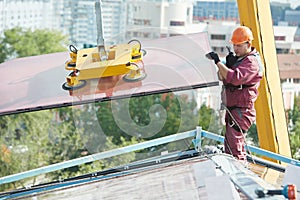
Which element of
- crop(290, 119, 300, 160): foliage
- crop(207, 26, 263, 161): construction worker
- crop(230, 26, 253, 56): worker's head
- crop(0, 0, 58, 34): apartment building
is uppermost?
crop(0, 0, 58, 34): apartment building

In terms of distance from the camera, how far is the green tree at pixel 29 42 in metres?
12.7

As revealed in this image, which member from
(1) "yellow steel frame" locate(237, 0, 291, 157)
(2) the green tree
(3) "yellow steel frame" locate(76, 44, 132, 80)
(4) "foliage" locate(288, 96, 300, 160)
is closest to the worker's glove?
(3) "yellow steel frame" locate(76, 44, 132, 80)

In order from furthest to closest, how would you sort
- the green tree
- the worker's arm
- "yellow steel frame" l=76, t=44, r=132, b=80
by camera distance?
the green tree
"yellow steel frame" l=76, t=44, r=132, b=80
the worker's arm

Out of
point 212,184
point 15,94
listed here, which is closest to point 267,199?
point 212,184

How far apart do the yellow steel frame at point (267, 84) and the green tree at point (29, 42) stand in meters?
9.85

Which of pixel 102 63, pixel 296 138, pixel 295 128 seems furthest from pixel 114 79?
pixel 295 128

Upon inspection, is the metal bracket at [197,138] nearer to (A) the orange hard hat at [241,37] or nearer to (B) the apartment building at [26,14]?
(A) the orange hard hat at [241,37]

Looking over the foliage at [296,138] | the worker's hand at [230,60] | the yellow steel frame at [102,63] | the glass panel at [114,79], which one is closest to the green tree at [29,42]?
the foliage at [296,138]

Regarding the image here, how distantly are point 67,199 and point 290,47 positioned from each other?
7.27m

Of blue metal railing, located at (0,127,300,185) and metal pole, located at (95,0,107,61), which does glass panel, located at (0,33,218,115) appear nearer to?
metal pole, located at (95,0,107,61)

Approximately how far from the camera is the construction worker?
2.23m

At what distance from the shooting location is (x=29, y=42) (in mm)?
13281

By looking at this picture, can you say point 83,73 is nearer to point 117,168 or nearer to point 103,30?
point 103,30

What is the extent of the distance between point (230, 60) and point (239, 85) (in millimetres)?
119
